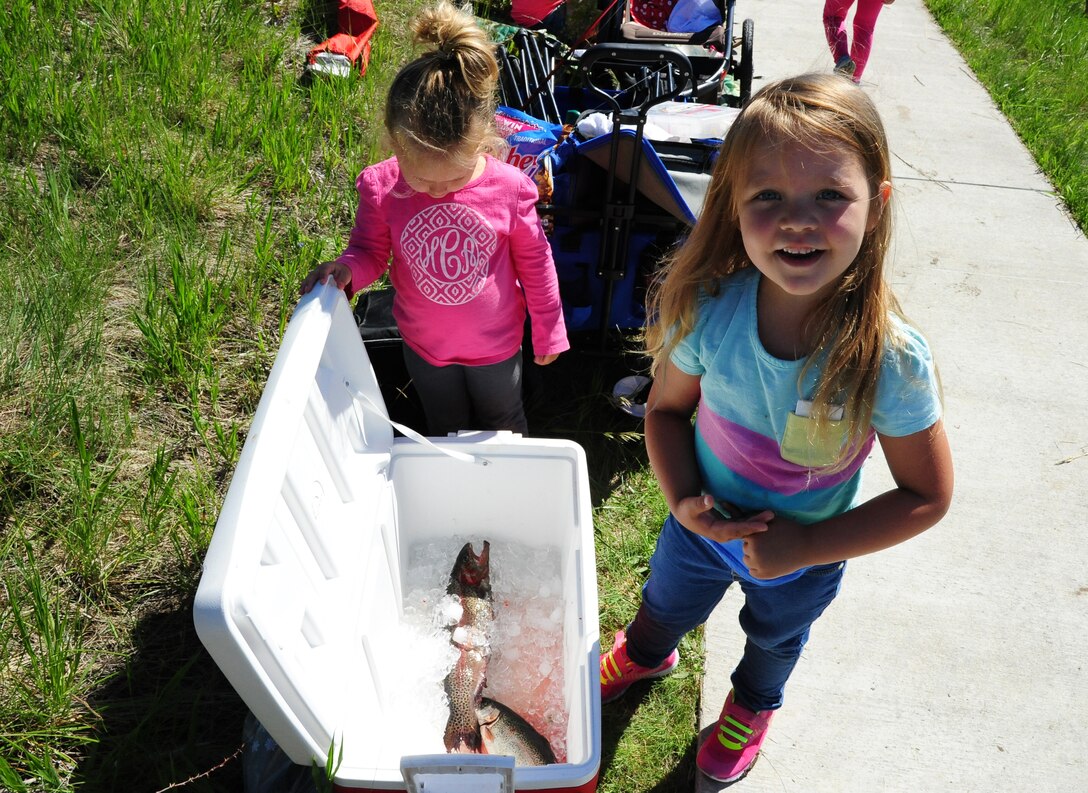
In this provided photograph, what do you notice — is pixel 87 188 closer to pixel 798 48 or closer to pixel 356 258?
pixel 356 258

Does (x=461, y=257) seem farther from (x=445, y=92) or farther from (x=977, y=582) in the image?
(x=977, y=582)

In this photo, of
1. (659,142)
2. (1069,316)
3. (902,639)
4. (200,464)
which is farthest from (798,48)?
(200,464)

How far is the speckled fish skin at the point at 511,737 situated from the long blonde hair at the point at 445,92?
3.93ft

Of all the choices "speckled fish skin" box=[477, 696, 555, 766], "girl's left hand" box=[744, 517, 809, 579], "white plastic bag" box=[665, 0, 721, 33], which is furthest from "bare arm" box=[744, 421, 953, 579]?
"white plastic bag" box=[665, 0, 721, 33]

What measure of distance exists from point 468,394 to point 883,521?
1254 millimetres

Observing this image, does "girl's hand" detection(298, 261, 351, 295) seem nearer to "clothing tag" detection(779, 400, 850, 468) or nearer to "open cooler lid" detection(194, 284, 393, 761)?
"open cooler lid" detection(194, 284, 393, 761)

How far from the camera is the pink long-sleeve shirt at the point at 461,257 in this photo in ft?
5.91

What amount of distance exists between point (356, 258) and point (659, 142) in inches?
41.5

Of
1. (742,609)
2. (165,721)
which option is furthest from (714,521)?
(165,721)

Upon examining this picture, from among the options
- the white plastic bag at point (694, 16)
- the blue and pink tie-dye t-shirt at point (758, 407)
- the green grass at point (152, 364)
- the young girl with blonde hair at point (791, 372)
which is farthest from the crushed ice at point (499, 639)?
the white plastic bag at point (694, 16)

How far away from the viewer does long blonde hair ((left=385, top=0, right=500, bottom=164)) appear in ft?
5.35

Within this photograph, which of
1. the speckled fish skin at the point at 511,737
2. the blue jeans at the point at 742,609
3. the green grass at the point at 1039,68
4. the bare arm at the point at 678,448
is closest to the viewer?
the bare arm at the point at 678,448

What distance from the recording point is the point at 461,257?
5.97 feet

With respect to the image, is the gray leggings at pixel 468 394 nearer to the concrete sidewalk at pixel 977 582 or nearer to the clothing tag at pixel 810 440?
the concrete sidewalk at pixel 977 582
